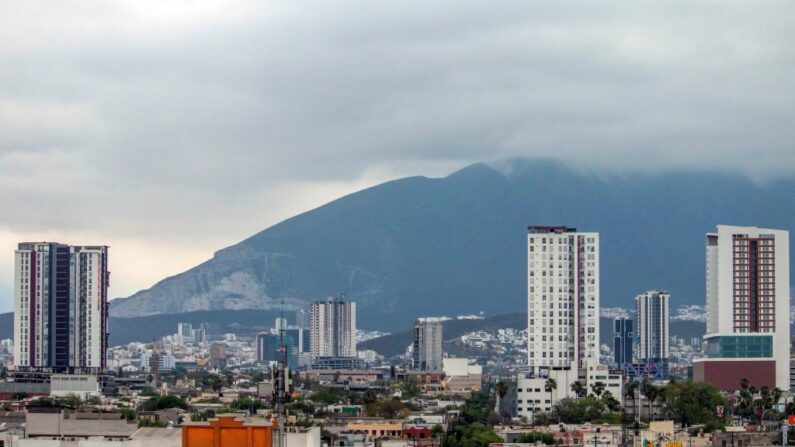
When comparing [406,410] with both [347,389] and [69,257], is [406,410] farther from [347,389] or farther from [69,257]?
[69,257]

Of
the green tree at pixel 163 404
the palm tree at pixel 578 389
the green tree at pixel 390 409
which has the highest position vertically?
the palm tree at pixel 578 389

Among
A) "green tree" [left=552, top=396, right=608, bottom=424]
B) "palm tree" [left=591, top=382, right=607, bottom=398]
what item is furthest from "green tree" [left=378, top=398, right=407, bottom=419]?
"palm tree" [left=591, top=382, right=607, bottom=398]

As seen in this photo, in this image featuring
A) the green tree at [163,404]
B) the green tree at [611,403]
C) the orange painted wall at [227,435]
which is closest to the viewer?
the orange painted wall at [227,435]

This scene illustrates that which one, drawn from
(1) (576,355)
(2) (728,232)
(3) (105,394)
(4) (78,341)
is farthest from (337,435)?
(4) (78,341)

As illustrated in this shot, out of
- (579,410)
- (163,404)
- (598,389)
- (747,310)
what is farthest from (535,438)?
(747,310)

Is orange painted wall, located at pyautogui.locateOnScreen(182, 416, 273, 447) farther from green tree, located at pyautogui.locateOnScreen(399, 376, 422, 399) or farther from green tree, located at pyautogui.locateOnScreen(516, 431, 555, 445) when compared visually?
green tree, located at pyautogui.locateOnScreen(399, 376, 422, 399)

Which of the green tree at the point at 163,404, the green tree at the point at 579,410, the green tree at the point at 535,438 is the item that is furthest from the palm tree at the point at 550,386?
the green tree at the point at 535,438

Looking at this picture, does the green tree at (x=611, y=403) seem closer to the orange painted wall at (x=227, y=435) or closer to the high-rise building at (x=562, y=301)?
the high-rise building at (x=562, y=301)

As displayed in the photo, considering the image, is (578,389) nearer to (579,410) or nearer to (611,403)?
(611,403)
